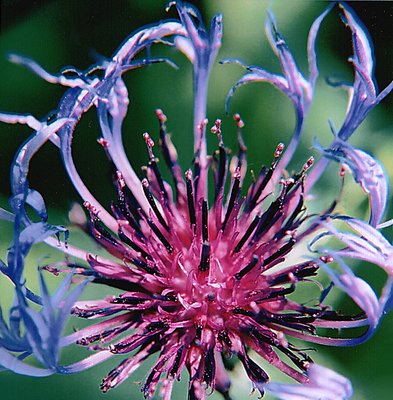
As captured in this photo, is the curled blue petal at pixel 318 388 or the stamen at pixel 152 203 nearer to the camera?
the curled blue petal at pixel 318 388

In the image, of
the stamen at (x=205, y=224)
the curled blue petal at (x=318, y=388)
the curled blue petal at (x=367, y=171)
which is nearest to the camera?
the curled blue petal at (x=318, y=388)

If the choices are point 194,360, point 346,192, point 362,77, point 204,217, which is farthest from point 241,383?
point 362,77

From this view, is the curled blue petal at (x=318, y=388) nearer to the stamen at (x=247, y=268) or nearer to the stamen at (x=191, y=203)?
the stamen at (x=247, y=268)

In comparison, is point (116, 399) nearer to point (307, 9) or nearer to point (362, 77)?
point (362, 77)

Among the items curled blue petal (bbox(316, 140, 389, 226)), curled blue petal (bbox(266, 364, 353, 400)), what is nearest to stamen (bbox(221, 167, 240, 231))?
curled blue petal (bbox(316, 140, 389, 226))

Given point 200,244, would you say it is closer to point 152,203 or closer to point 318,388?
point 152,203

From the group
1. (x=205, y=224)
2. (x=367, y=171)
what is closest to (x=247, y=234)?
(x=205, y=224)

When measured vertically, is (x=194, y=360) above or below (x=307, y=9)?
below

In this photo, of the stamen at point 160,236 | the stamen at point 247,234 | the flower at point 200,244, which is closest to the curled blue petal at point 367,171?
the flower at point 200,244
